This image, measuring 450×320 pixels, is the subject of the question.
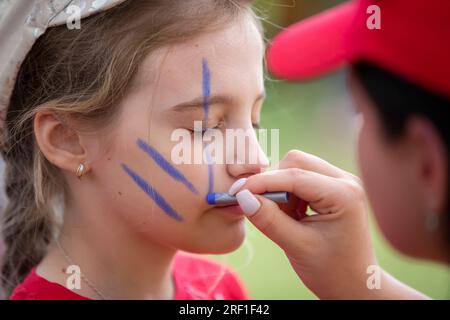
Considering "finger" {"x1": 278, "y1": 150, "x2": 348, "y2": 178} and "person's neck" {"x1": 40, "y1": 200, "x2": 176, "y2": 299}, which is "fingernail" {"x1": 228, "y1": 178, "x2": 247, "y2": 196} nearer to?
"finger" {"x1": 278, "y1": 150, "x2": 348, "y2": 178}

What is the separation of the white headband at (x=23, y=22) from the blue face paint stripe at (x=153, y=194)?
331 millimetres

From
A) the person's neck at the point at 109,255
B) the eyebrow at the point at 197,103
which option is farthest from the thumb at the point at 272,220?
the person's neck at the point at 109,255

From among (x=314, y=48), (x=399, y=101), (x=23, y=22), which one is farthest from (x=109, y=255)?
(x=399, y=101)

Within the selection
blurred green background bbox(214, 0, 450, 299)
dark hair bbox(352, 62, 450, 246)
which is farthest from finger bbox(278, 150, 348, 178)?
blurred green background bbox(214, 0, 450, 299)

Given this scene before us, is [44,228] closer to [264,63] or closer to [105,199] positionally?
[105,199]

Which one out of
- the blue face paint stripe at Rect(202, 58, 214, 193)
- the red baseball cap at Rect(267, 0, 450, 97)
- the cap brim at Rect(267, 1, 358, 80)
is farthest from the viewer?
the blue face paint stripe at Rect(202, 58, 214, 193)

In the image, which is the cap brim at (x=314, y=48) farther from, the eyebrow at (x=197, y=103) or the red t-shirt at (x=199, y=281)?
the red t-shirt at (x=199, y=281)

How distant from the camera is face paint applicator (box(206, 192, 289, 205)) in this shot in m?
1.17

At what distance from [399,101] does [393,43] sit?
0.26ft

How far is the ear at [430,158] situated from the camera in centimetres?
82

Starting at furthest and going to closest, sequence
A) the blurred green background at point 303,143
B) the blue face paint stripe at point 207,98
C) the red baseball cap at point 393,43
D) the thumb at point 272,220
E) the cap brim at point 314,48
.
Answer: the blurred green background at point 303,143
the blue face paint stripe at point 207,98
the thumb at point 272,220
the cap brim at point 314,48
the red baseball cap at point 393,43

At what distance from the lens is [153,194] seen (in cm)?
130

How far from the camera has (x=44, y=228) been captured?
5.09ft

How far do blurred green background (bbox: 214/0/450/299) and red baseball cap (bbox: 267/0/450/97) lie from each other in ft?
1.74
